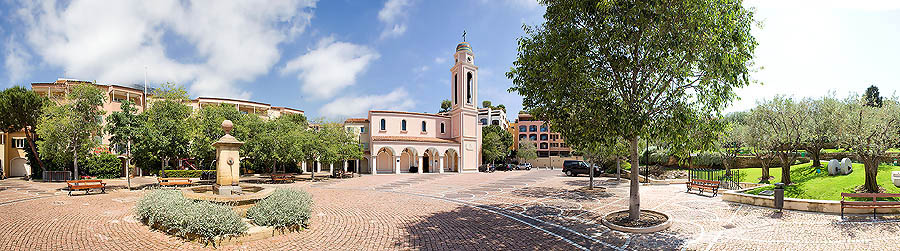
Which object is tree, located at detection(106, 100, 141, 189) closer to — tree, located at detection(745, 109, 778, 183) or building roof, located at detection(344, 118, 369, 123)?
building roof, located at detection(344, 118, 369, 123)

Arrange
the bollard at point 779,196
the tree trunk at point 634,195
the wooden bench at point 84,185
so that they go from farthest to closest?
the wooden bench at point 84,185
the bollard at point 779,196
the tree trunk at point 634,195

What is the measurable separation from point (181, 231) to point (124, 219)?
450 cm

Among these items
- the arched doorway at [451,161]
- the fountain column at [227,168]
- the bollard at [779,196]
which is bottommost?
the arched doorway at [451,161]

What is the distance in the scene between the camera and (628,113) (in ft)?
32.4

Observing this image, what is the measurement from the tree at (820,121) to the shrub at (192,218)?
69.6 feet

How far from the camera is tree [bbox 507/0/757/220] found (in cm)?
939

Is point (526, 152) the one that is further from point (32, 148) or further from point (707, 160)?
point (32, 148)

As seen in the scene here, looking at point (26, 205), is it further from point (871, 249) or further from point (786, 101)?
point (786, 101)

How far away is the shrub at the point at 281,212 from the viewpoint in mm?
9430

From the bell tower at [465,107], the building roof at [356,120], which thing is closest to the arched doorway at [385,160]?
the building roof at [356,120]

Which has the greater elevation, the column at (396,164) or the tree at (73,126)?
the tree at (73,126)

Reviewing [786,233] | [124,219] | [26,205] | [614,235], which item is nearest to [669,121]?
[614,235]

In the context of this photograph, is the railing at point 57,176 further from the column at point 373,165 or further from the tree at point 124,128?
the column at point 373,165

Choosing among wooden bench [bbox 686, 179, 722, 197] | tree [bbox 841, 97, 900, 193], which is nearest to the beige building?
wooden bench [bbox 686, 179, 722, 197]
